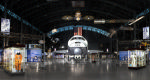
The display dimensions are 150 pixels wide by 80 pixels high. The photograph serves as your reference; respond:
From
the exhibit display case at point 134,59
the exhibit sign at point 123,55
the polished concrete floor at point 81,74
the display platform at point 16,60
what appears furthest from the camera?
the exhibit sign at point 123,55

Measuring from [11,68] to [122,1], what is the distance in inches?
1525

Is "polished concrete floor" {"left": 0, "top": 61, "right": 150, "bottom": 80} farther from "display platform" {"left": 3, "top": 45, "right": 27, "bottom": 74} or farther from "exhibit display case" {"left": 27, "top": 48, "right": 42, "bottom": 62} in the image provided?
"exhibit display case" {"left": 27, "top": 48, "right": 42, "bottom": 62}

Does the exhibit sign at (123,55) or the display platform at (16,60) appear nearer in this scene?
the display platform at (16,60)

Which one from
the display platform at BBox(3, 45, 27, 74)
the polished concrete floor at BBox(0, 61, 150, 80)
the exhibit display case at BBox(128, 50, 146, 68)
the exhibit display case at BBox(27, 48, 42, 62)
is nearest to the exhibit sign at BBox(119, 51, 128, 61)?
the exhibit display case at BBox(128, 50, 146, 68)

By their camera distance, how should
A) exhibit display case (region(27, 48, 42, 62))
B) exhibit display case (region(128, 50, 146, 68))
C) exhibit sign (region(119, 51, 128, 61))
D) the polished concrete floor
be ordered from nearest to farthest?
the polished concrete floor, exhibit display case (region(128, 50, 146, 68)), exhibit display case (region(27, 48, 42, 62)), exhibit sign (region(119, 51, 128, 61))

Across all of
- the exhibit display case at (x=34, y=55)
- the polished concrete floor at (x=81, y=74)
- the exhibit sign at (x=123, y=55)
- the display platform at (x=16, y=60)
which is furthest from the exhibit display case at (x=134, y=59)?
the exhibit display case at (x=34, y=55)

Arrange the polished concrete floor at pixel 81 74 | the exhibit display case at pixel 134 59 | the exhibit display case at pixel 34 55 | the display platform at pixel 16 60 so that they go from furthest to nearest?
the exhibit display case at pixel 34 55 → the exhibit display case at pixel 134 59 → the display platform at pixel 16 60 → the polished concrete floor at pixel 81 74

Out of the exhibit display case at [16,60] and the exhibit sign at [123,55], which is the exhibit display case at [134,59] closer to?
the exhibit display case at [16,60]

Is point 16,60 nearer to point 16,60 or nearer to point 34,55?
point 16,60

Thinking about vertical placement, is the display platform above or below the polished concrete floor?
above

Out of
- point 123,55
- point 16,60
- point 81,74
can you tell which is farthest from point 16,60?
point 123,55

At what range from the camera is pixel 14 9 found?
4391 cm

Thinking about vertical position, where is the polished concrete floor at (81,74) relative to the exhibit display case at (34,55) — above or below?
below

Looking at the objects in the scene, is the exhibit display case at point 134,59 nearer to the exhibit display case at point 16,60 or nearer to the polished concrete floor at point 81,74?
the polished concrete floor at point 81,74
